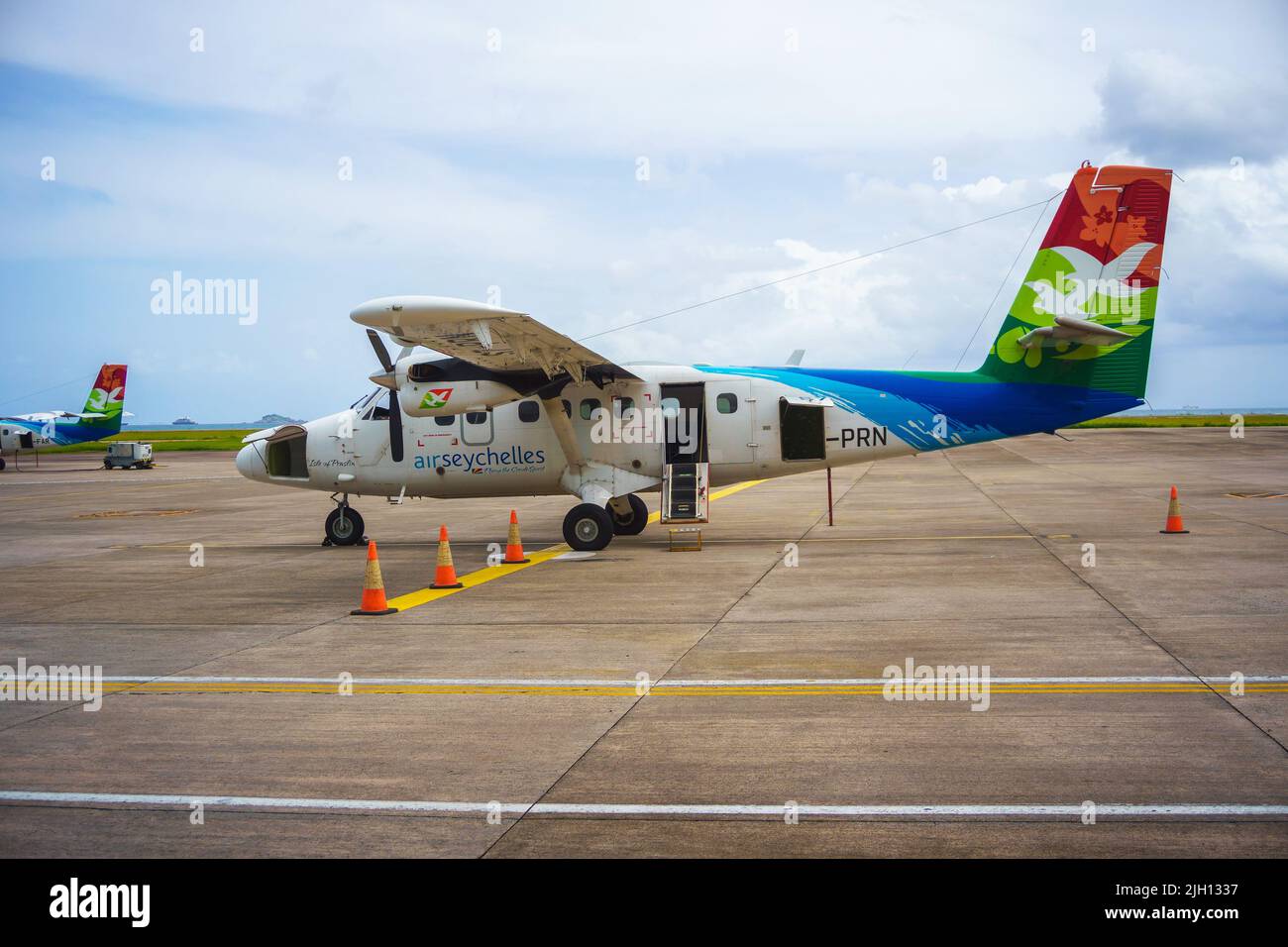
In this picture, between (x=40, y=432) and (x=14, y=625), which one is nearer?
(x=14, y=625)

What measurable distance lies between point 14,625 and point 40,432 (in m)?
55.5

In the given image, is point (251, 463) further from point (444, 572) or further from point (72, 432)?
point (72, 432)

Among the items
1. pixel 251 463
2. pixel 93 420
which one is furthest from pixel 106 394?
pixel 251 463

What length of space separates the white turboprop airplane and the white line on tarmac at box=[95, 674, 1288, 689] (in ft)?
26.4

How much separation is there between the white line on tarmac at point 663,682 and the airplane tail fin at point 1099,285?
9810 mm

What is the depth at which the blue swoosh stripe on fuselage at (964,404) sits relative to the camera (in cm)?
1758

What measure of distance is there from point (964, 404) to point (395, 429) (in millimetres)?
9687

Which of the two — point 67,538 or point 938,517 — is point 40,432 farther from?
point 938,517

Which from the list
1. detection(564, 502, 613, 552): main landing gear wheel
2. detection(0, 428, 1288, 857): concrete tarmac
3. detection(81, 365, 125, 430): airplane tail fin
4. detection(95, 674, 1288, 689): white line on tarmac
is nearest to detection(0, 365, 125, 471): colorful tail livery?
detection(81, 365, 125, 430): airplane tail fin

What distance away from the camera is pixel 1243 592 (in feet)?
39.9

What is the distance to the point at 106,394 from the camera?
2408 inches

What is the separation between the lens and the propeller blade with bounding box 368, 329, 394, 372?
17.9m
